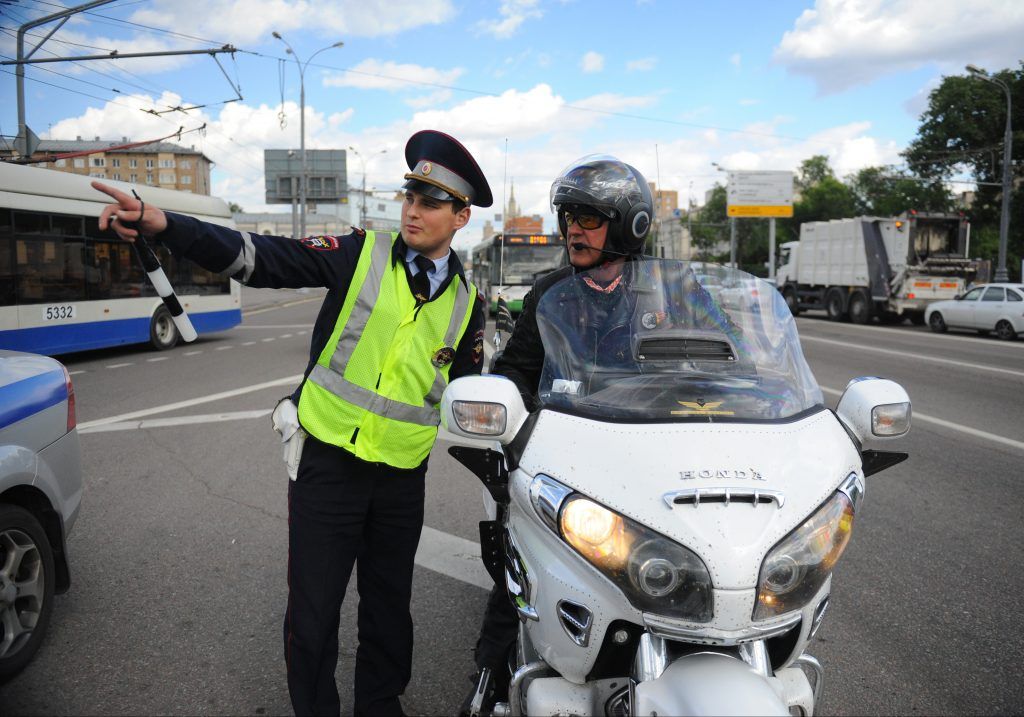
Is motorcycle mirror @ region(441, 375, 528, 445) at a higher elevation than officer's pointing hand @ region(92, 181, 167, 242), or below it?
below

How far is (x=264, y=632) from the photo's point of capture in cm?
351

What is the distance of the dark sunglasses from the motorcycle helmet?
0.04 m

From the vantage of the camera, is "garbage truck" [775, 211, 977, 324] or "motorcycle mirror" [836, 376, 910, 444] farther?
"garbage truck" [775, 211, 977, 324]

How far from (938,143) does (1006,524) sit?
52.1m

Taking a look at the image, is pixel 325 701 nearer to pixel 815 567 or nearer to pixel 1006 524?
pixel 815 567

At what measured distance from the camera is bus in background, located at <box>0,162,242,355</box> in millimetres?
11867

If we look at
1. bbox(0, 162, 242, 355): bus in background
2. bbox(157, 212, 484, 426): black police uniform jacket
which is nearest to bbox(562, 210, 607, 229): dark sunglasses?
bbox(157, 212, 484, 426): black police uniform jacket

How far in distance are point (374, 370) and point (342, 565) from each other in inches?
26.2

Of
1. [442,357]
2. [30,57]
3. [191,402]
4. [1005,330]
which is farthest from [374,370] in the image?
[1005,330]

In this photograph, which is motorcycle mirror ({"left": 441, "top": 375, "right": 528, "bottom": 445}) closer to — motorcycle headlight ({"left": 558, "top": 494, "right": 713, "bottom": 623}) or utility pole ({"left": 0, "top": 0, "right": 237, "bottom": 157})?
motorcycle headlight ({"left": 558, "top": 494, "right": 713, "bottom": 623})

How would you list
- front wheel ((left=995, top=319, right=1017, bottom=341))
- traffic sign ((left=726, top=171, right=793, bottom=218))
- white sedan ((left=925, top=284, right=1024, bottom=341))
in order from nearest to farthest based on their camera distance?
white sedan ((left=925, top=284, right=1024, bottom=341))
front wheel ((left=995, top=319, right=1017, bottom=341))
traffic sign ((left=726, top=171, right=793, bottom=218))

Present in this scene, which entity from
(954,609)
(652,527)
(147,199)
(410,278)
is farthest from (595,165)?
(147,199)

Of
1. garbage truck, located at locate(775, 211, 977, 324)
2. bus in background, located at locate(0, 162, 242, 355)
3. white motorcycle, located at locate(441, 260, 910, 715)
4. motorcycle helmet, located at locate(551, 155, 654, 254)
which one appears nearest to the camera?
white motorcycle, located at locate(441, 260, 910, 715)

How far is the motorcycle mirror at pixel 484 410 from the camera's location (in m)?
2.03
